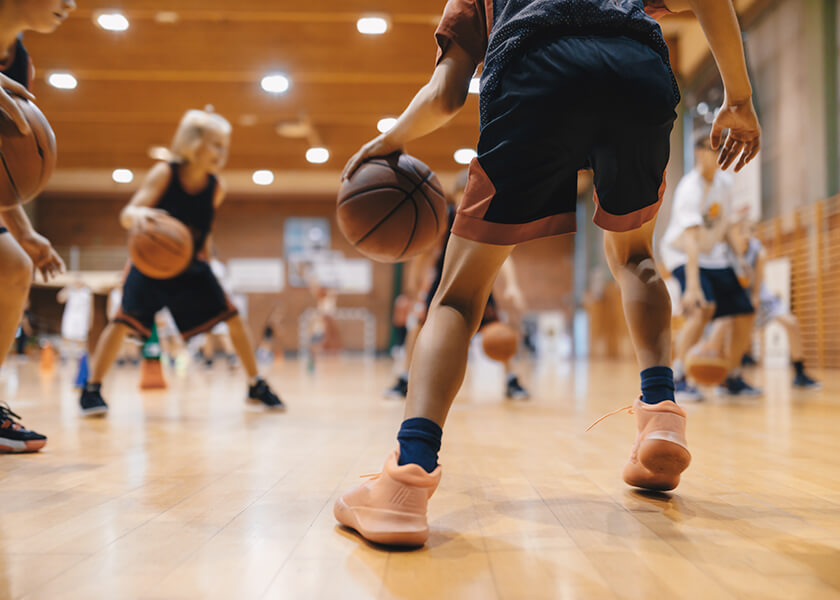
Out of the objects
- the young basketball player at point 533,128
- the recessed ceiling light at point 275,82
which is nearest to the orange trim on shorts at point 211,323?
the young basketball player at point 533,128

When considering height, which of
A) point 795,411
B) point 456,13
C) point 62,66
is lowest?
point 795,411

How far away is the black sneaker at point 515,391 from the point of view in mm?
5012

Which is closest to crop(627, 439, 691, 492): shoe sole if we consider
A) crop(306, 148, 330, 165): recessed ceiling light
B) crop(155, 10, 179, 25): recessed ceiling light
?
crop(155, 10, 179, 25): recessed ceiling light

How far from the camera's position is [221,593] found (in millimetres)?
1057

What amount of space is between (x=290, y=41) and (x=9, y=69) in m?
7.43

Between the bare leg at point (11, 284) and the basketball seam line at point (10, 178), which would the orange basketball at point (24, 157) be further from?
the bare leg at point (11, 284)

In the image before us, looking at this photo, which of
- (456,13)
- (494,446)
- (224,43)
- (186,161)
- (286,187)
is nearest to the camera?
(456,13)

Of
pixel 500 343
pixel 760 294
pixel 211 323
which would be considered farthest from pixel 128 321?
pixel 760 294

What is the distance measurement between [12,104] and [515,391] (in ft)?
12.7

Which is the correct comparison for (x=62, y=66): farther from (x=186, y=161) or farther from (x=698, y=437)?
(x=698, y=437)

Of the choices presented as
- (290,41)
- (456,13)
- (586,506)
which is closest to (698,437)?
(586,506)

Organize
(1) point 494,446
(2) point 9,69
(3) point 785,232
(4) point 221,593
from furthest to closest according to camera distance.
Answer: (3) point 785,232, (1) point 494,446, (2) point 9,69, (4) point 221,593

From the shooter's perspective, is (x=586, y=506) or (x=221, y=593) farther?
(x=586, y=506)

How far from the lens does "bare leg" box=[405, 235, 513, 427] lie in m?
1.46
